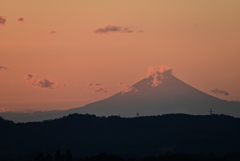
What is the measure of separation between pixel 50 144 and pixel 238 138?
5700 cm

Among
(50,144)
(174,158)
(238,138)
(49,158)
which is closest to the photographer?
(49,158)

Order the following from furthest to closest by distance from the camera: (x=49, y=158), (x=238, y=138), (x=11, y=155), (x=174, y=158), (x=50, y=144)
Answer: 1. (x=50, y=144)
2. (x=238, y=138)
3. (x=11, y=155)
4. (x=174, y=158)
5. (x=49, y=158)

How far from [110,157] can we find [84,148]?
197 feet

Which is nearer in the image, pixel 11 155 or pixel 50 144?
pixel 11 155

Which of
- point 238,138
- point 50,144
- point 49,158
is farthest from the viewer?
point 50,144

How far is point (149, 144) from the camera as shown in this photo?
625ft

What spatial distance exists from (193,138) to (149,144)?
13389mm

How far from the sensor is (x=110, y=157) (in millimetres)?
130750

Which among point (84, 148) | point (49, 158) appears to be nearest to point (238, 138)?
point (84, 148)

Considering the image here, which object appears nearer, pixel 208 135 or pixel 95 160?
pixel 95 160

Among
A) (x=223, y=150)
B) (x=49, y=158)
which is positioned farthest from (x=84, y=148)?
(x=49, y=158)

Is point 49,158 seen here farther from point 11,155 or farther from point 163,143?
point 163,143

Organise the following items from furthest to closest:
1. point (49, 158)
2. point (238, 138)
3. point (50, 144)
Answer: point (50, 144), point (238, 138), point (49, 158)

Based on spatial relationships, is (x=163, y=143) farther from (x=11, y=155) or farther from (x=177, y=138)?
(x=11, y=155)
